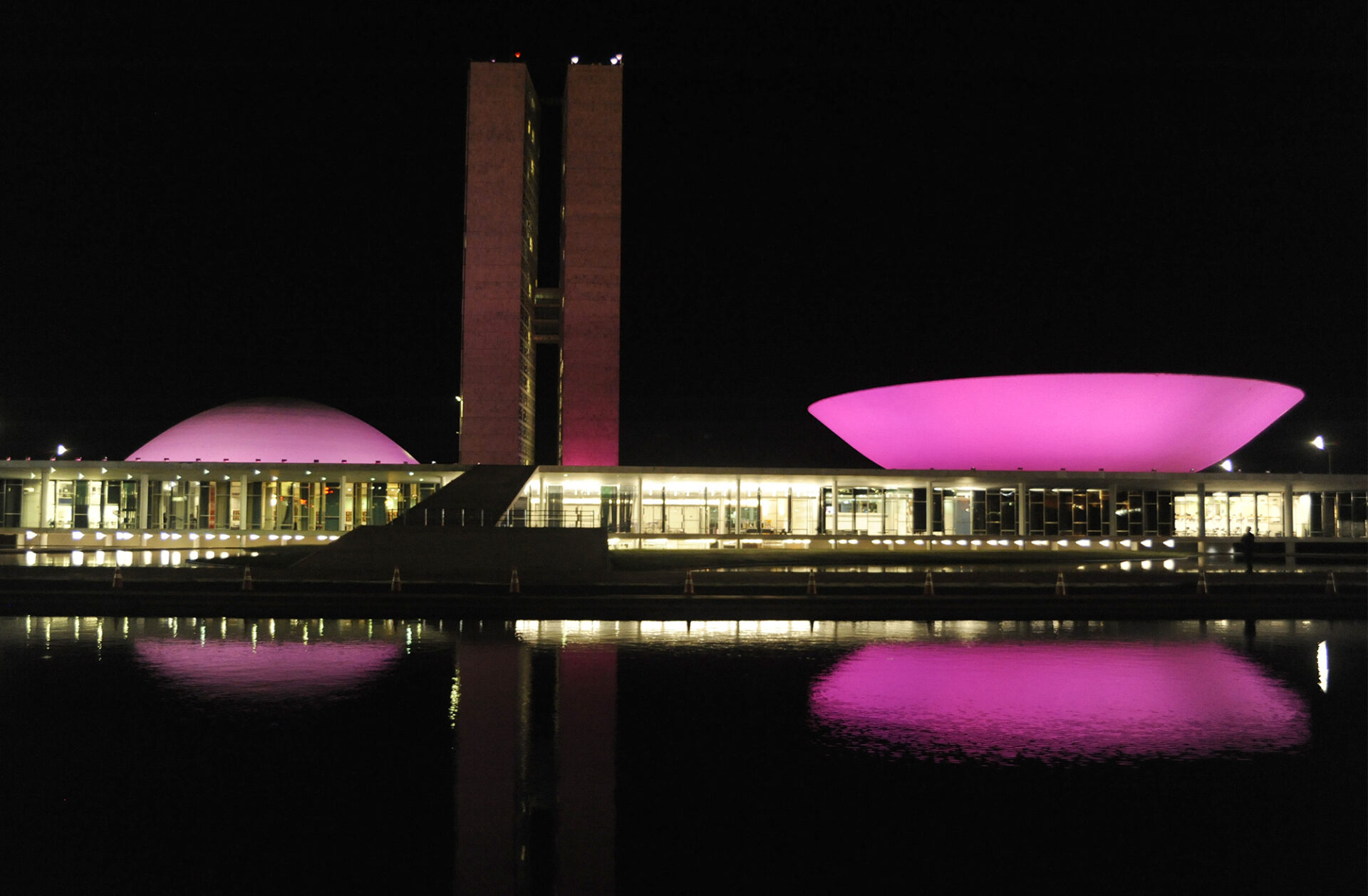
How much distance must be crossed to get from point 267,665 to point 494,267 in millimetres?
42189

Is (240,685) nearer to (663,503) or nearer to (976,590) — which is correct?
(976,590)

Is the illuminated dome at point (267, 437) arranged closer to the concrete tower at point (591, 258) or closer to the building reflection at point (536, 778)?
the concrete tower at point (591, 258)

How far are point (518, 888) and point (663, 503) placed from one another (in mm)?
40852

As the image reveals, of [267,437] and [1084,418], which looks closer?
[1084,418]

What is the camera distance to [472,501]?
108ft

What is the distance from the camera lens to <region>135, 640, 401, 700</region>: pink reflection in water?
1060 cm

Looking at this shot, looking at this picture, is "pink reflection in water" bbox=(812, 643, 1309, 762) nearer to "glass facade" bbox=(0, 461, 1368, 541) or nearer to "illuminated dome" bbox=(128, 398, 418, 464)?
"glass facade" bbox=(0, 461, 1368, 541)

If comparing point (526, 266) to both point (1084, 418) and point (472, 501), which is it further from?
point (1084, 418)

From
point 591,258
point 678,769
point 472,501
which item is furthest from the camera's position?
point 591,258

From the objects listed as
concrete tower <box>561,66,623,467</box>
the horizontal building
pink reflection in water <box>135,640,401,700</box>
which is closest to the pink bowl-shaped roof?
the horizontal building

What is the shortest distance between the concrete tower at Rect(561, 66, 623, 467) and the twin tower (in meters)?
0.05

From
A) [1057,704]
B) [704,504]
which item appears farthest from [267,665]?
[704,504]

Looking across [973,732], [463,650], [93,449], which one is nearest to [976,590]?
[463,650]

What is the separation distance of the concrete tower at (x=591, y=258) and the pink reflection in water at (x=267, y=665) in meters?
39.0
